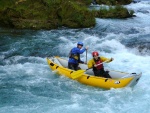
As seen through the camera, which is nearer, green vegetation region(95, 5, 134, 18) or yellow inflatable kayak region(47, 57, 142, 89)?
yellow inflatable kayak region(47, 57, 142, 89)

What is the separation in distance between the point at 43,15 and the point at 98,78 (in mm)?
9247

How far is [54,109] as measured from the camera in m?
10.1

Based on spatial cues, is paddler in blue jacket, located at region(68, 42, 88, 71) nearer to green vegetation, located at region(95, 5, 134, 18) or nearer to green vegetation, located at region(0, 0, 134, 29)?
green vegetation, located at region(0, 0, 134, 29)

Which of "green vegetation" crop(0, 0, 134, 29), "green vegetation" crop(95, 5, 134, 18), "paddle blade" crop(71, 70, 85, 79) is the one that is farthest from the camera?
"green vegetation" crop(95, 5, 134, 18)

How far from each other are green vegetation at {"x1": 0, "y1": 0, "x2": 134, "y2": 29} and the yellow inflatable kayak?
6.62 metres

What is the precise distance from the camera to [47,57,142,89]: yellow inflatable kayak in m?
10.9

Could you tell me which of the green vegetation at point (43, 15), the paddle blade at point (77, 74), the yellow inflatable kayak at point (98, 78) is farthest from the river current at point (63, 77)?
the green vegetation at point (43, 15)

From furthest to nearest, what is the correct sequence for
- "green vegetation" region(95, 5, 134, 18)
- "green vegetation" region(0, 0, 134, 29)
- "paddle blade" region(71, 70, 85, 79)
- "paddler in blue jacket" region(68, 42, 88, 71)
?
"green vegetation" region(95, 5, 134, 18) → "green vegetation" region(0, 0, 134, 29) → "paddler in blue jacket" region(68, 42, 88, 71) → "paddle blade" region(71, 70, 85, 79)

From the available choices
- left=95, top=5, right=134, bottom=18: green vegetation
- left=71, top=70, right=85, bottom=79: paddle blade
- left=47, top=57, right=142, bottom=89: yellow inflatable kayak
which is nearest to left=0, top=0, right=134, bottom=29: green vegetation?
left=95, top=5, right=134, bottom=18: green vegetation

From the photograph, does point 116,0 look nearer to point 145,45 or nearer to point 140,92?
point 145,45

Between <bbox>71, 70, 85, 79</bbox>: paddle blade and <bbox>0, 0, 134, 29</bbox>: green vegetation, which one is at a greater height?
<bbox>0, 0, 134, 29</bbox>: green vegetation

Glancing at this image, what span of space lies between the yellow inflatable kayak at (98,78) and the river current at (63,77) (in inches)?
7.9

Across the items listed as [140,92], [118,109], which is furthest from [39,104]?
[140,92]

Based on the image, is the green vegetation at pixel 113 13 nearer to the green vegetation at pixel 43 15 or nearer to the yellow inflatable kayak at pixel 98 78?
the green vegetation at pixel 43 15
